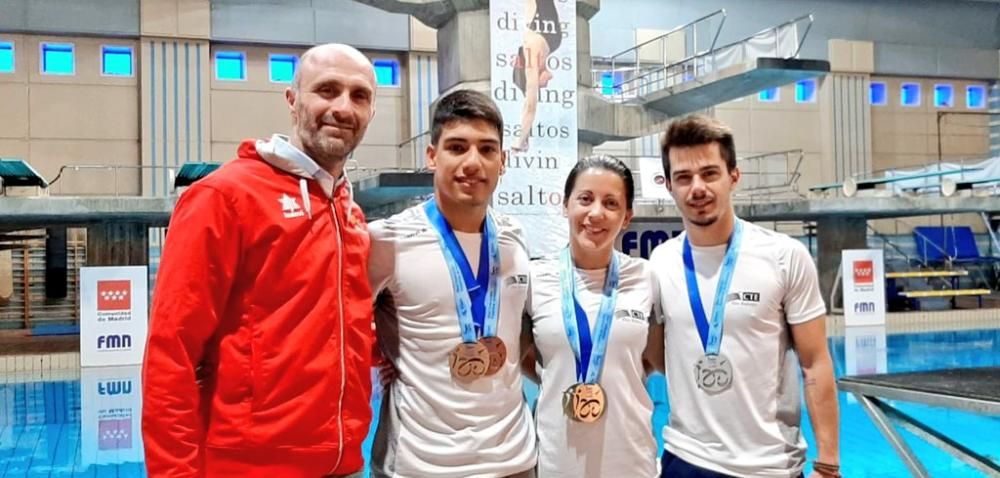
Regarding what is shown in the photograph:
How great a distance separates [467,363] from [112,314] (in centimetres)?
965

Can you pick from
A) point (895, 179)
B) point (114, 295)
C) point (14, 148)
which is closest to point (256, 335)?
point (114, 295)

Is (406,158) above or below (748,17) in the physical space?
below

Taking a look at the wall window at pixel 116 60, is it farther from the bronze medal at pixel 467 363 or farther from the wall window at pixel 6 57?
the bronze medal at pixel 467 363

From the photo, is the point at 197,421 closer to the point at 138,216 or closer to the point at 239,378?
the point at 239,378

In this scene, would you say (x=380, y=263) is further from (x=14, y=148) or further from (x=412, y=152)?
(x=14, y=148)

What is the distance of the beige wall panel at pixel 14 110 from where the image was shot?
16.4m

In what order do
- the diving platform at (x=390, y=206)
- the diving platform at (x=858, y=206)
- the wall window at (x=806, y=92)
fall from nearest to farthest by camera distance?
the diving platform at (x=390, y=206) → the diving platform at (x=858, y=206) → the wall window at (x=806, y=92)

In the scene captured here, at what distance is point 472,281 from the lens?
85.4 inches

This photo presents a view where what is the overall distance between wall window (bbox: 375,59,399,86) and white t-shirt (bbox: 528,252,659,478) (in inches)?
664

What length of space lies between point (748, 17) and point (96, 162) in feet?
49.4

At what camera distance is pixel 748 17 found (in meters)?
20.3

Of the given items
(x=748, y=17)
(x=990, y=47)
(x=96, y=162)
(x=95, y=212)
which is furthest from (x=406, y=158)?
(x=990, y=47)

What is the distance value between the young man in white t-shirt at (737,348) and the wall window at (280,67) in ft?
55.0

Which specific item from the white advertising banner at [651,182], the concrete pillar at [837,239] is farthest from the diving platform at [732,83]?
the concrete pillar at [837,239]
